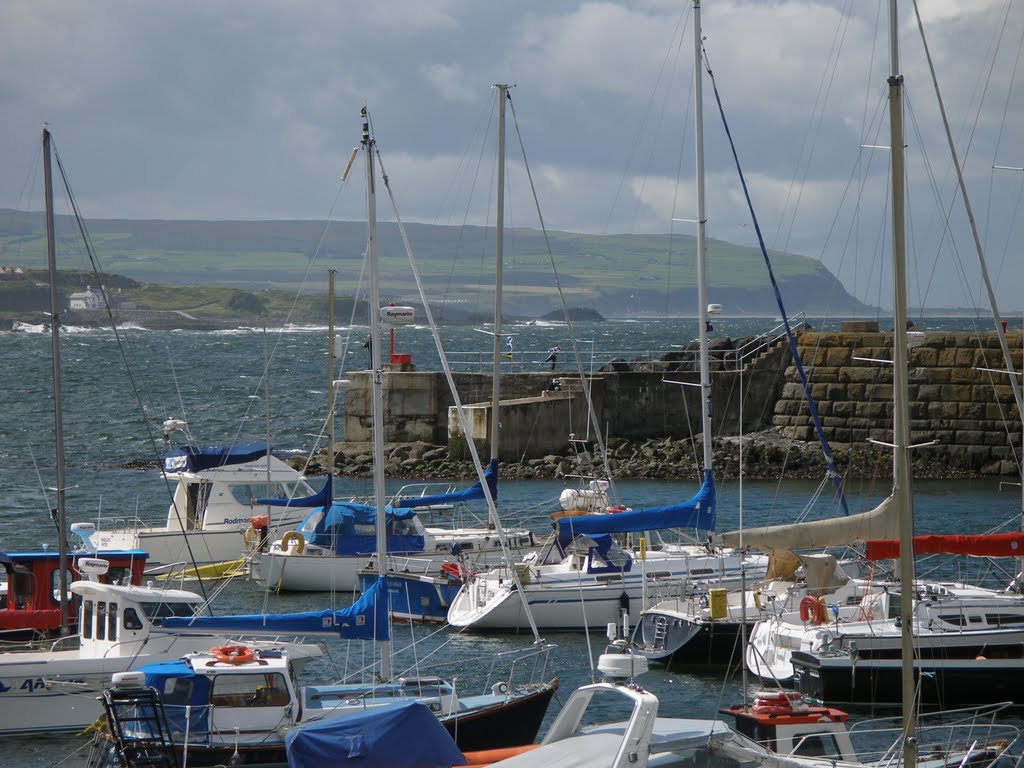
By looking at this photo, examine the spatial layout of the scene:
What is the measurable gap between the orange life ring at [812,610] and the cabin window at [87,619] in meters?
9.96

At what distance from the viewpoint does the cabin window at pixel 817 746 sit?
14414 mm

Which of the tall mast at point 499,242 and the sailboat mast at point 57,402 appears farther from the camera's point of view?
the tall mast at point 499,242

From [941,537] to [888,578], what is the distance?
285 centimetres

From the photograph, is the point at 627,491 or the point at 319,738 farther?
the point at 627,491

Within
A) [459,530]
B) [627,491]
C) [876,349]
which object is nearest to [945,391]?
[876,349]

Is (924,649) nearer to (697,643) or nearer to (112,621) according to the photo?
(697,643)

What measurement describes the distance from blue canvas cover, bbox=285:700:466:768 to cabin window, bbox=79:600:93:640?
5.99m

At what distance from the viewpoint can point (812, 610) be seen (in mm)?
20828

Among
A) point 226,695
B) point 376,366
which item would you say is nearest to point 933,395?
point 376,366

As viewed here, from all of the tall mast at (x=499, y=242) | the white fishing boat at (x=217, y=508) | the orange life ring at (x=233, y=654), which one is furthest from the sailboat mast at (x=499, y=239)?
the orange life ring at (x=233, y=654)

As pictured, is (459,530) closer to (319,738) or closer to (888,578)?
(888,578)

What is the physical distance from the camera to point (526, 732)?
54.8 ft

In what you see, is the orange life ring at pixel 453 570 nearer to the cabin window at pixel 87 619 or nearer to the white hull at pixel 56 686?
the white hull at pixel 56 686

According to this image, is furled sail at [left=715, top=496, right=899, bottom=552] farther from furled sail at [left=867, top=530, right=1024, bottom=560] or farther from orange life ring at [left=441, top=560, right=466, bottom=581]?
orange life ring at [left=441, top=560, right=466, bottom=581]
